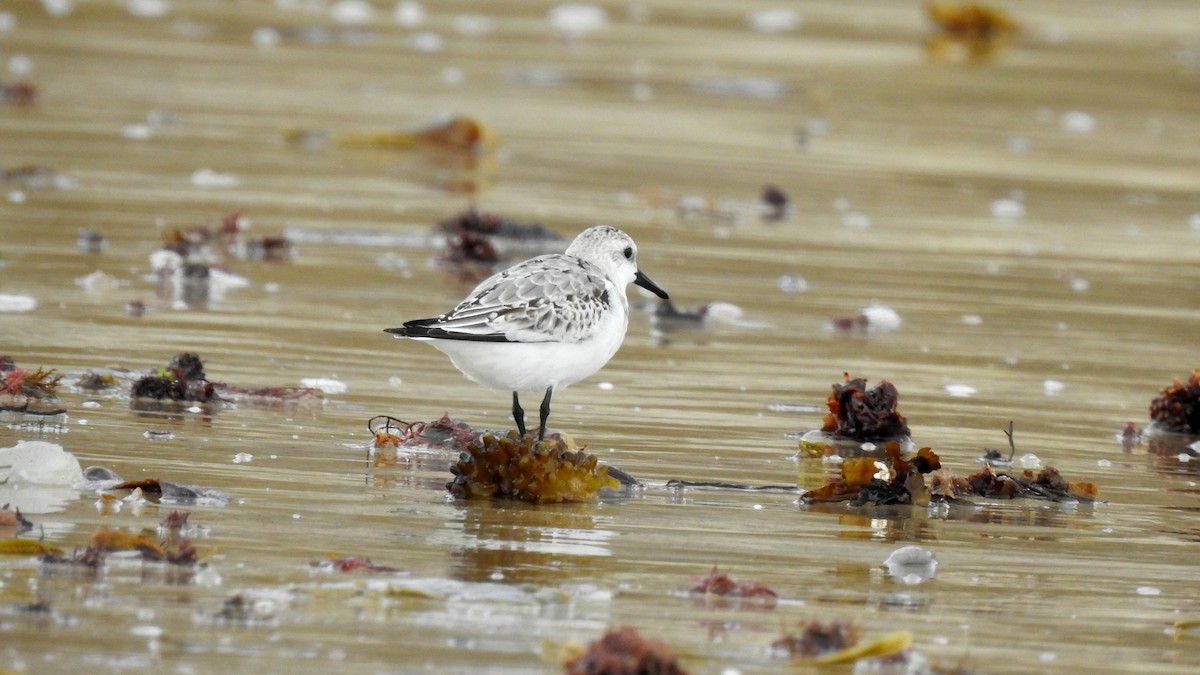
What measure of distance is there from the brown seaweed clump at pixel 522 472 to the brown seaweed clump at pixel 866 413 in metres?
1.58

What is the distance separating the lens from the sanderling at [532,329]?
645 centimetres

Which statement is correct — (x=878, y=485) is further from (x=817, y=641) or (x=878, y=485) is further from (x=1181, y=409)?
(x=1181, y=409)

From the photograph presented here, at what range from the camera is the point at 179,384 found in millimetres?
7227

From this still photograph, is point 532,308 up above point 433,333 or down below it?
above

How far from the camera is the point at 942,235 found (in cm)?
1258

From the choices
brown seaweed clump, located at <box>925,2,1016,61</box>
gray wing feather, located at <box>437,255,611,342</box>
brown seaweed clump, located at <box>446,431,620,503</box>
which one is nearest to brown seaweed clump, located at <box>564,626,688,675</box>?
brown seaweed clump, located at <box>446,431,620,503</box>

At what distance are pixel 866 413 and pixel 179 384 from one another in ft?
8.62

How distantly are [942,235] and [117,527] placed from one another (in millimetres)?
8082

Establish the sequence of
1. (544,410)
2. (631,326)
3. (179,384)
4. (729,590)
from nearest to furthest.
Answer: (729,590)
(544,410)
(179,384)
(631,326)

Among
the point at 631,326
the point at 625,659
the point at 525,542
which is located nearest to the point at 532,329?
A: the point at 525,542

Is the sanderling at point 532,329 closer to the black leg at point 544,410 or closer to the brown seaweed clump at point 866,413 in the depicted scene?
the black leg at point 544,410

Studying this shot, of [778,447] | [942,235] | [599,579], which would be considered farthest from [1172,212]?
[599,579]

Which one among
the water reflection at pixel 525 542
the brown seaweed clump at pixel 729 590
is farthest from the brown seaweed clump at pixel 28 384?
the brown seaweed clump at pixel 729 590

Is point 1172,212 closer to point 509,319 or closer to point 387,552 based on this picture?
point 509,319
